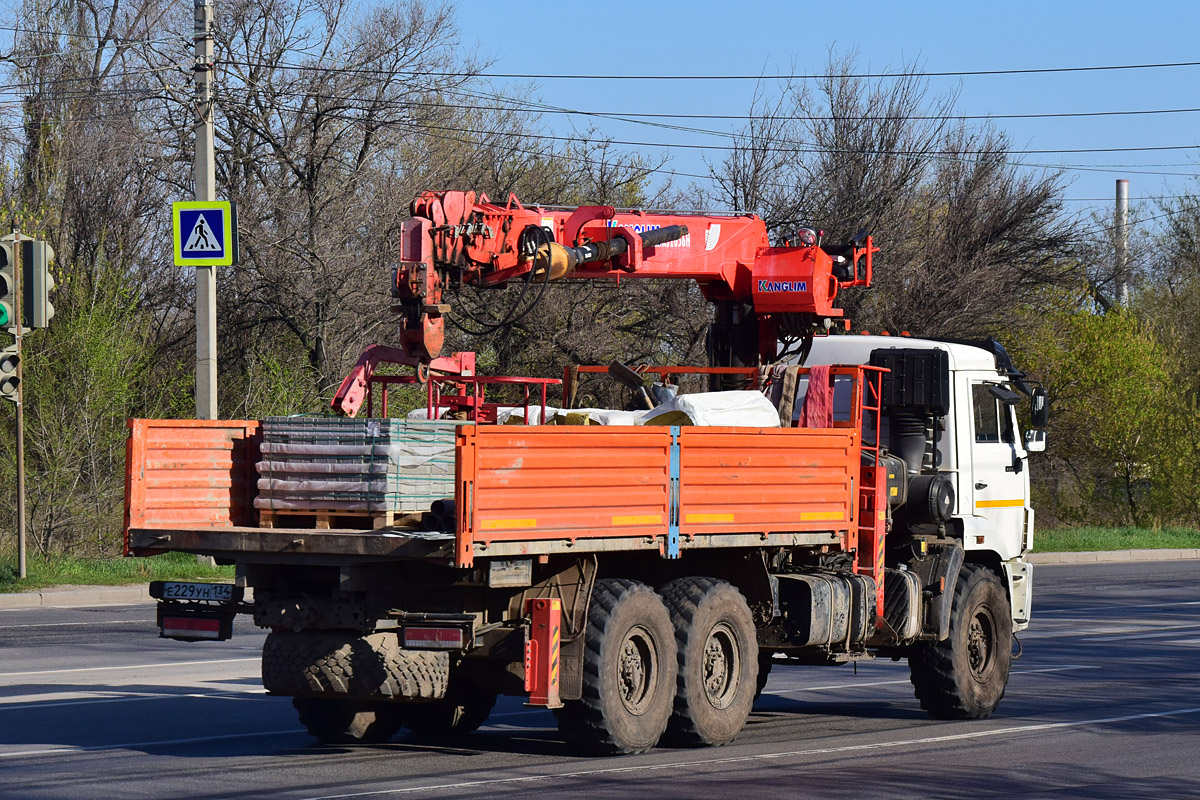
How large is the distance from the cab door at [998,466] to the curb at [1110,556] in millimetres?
16804

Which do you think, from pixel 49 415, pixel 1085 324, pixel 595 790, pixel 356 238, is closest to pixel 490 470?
pixel 595 790

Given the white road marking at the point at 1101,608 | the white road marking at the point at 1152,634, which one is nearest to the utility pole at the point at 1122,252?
the white road marking at the point at 1101,608

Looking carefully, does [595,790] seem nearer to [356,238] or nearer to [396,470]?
[396,470]

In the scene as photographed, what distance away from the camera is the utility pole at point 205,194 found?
2062 cm

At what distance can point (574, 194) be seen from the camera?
106 ft

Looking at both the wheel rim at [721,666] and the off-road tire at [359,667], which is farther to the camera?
the wheel rim at [721,666]

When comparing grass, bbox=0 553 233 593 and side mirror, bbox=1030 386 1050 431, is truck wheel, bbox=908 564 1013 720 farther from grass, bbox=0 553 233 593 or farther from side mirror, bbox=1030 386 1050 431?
grass, bbox=0 553 233 593

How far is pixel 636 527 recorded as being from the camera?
31.3 ft

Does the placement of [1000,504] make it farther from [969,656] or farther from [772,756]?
[772,756]

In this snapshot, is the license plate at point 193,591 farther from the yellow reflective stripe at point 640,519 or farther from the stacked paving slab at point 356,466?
the yellow reflective stripe at point 640,519

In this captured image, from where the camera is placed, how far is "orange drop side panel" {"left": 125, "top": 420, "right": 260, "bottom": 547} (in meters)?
9.62

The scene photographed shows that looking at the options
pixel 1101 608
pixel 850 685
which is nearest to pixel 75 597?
pixel 850 685

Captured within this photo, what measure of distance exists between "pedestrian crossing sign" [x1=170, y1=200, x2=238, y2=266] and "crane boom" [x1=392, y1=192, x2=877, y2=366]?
810 centimetres

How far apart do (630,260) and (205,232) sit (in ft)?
29.4
